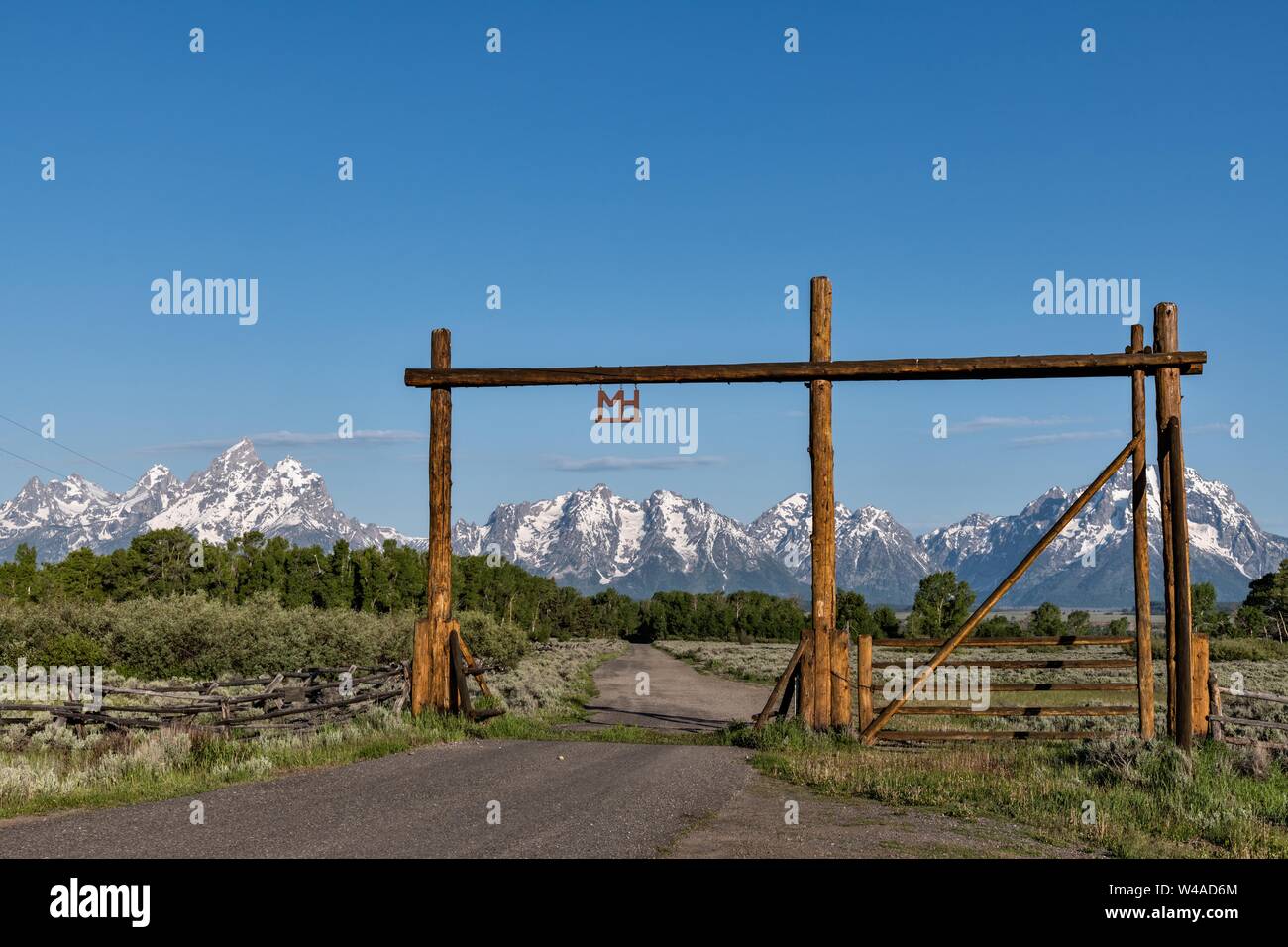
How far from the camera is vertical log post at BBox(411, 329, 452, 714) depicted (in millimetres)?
16781

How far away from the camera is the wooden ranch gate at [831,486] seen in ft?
47.2

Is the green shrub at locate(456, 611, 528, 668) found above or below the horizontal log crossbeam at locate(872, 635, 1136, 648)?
below

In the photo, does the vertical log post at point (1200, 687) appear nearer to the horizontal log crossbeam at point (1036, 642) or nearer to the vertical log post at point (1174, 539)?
the vertical log post at point (1174, 539)

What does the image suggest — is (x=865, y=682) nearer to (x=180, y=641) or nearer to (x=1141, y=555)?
(x=1141, y=555)

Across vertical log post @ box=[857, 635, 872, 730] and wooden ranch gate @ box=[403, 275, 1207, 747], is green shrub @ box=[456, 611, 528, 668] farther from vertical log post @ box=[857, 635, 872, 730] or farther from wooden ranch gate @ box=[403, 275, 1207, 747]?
vertical log post @ box=[857, 635, 872, 730]

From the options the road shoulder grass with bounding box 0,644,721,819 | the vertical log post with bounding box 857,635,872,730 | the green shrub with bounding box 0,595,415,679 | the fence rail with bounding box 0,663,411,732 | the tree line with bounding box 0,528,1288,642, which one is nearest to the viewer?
the road shoulder grass with bounding box 0,644,721,819

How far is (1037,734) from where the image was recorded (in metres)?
15.3

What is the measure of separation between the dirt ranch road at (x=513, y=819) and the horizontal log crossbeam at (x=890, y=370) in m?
5.54

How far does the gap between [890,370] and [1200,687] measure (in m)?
6.33

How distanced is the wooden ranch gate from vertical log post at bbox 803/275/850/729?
2 centimetres

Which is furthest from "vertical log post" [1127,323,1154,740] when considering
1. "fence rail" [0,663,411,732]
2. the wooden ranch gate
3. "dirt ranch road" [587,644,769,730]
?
"fence rail" [0,663,411,732]

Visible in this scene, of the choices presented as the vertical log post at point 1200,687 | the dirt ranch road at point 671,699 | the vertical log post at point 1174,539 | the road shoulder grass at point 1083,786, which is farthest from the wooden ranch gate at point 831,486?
the dirt ranch road at point 671,699
